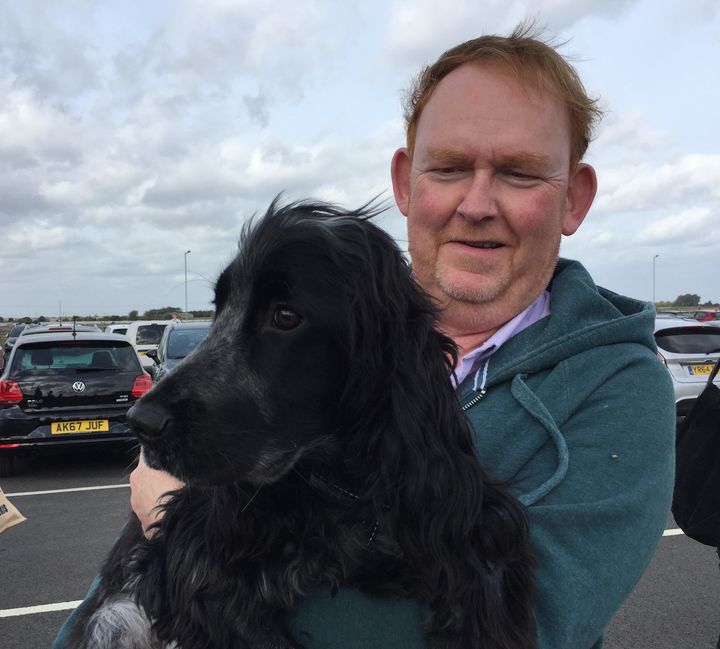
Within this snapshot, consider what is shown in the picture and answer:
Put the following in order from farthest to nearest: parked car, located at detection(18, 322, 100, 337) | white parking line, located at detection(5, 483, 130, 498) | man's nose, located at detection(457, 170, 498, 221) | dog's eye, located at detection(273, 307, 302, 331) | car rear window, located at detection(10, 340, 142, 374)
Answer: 1. parked car, located at detection(18, 322, 100, 337)
2. car rear window, located at detection(10, 340, 142, 374)
3. white parking line, located at detection(5, 483, 130, 498)
4. man's nose, located at detection(457, 170, 498, 221)
5. dog's eye, located at detection(273, 307, 302, 331)

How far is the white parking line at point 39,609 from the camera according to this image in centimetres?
474

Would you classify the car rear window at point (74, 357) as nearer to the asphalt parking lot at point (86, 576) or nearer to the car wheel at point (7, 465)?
the car wheel at point (7, 465)

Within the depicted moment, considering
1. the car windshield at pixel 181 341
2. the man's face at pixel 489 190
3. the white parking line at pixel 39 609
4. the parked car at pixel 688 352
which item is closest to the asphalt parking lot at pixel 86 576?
the white parking line at pixel 39 609

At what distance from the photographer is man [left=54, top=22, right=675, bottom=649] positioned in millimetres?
1482

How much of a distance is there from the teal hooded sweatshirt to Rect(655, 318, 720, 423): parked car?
933 cm

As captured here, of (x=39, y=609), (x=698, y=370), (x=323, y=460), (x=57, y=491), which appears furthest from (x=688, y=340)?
(x=323, y=460)

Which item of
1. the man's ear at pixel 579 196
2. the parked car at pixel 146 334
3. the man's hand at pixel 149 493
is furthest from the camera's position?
the parked car at pixel 146 334

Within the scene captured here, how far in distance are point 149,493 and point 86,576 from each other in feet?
13.2

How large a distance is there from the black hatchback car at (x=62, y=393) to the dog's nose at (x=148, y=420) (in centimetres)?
777

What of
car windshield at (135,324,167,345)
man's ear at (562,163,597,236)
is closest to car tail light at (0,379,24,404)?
man's ear at (562,163,597,236)

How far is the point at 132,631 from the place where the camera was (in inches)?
70.1

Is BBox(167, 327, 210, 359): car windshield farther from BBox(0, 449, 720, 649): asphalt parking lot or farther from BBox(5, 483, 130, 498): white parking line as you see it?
BBox(0, 449, 720, 649): asphalt parking lot

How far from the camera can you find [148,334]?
2019 centimetres

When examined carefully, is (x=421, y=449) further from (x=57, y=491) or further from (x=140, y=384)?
(x=140, y=384)
